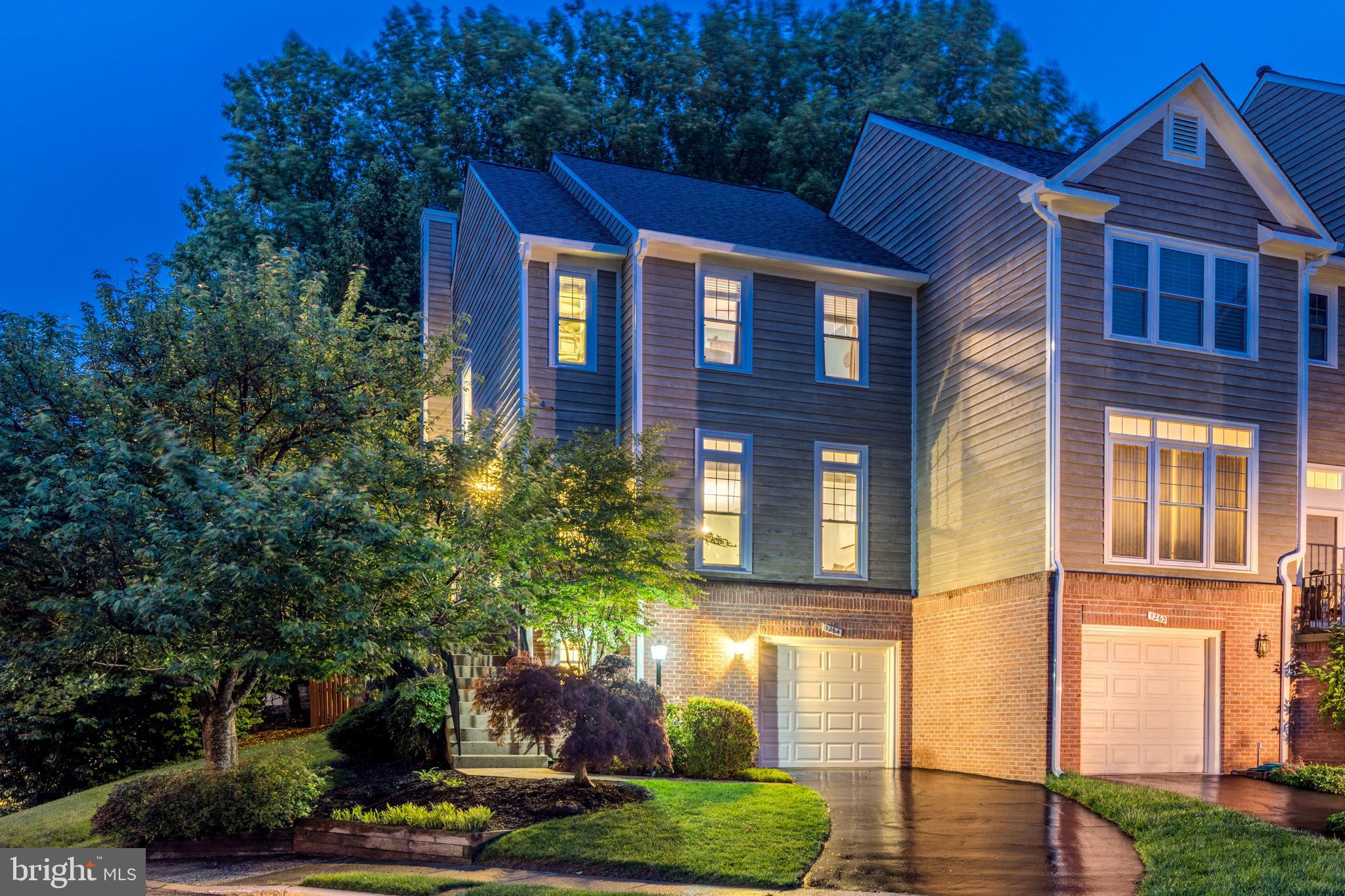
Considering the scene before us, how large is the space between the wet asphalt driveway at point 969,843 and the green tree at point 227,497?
479 centimetres

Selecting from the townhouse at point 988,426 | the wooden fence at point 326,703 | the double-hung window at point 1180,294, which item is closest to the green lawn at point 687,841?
the townhouse at point 988,426

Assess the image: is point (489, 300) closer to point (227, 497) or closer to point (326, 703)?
point (326, 703)

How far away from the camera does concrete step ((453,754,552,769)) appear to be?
16.6 metres

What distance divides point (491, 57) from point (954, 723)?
2640cm

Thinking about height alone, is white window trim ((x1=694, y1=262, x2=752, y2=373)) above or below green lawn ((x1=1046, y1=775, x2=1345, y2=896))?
above

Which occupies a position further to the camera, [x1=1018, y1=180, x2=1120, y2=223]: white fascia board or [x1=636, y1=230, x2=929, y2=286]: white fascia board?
[x1=636, y1=230, x2=929, y2=286]: white fascia board

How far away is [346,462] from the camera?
13625 millimetres

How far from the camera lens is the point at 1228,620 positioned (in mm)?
18469

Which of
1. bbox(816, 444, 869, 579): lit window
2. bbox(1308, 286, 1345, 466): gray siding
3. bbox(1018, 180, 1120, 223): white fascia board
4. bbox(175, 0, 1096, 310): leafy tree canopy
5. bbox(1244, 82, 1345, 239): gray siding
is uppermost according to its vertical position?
bbox(175, 0, 1096, 310): leafy tree canopy

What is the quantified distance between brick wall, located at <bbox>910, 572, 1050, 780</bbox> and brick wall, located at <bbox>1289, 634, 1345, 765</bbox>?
4.17 meters

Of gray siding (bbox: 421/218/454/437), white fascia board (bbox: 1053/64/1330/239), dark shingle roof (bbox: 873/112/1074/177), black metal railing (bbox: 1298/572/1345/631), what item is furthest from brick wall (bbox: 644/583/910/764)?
gray siding (bbox: 421/218/454/437)

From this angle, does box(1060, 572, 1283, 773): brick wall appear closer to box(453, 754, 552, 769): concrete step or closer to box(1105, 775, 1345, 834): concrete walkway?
box(1105, 775, 1345, 834): concrete walkway

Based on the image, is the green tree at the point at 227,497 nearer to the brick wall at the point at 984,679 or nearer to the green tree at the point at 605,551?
the green tree at the point at 605,551

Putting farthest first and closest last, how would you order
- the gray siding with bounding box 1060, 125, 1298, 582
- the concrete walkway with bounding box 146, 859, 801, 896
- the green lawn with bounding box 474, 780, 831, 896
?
the gray siding with bounding box 1060, 125, 1298, 582 < the green lawn with bounding box 474, 780, 831, 896 < the concrete walkway with bounding box 146, 859, 801, 896
